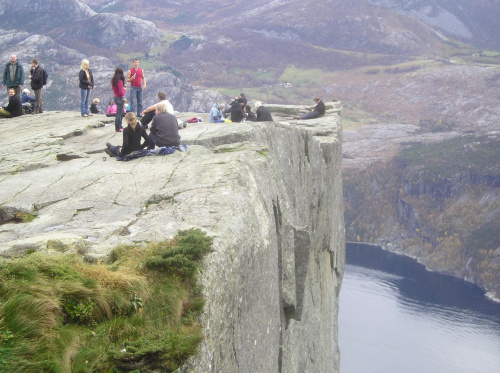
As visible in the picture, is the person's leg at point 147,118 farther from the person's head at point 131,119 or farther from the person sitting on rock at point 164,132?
the person's head at point 131,119

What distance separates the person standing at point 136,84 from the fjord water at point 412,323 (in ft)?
136

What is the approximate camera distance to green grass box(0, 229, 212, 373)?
20.9 ft

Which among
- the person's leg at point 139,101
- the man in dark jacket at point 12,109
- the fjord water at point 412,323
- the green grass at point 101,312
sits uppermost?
the person's leg at point 139,101

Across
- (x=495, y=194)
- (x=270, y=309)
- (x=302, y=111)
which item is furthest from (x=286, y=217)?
(x=495, y=194)

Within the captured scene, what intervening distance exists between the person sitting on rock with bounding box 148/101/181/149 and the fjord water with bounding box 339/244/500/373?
47.6 m

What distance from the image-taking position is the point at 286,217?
47.1ft

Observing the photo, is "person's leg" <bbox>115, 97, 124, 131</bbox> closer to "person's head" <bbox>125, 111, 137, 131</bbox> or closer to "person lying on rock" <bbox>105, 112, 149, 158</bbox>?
"person lying on rock" <bbox>105, 112, 149, 158</bbox>

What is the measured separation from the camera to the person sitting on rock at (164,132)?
15938 mm

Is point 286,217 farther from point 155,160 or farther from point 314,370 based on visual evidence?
point 314,370

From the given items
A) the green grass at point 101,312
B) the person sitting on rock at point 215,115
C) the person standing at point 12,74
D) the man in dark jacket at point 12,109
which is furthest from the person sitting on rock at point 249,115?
the green grass at point 101,312

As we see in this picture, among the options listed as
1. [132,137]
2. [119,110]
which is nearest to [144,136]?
[132,137]

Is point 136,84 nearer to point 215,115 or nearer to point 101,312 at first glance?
point 215,115

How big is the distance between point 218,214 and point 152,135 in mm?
6747

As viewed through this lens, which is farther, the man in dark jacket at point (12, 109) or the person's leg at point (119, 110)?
the man in dark jacket at point (12, 109)
